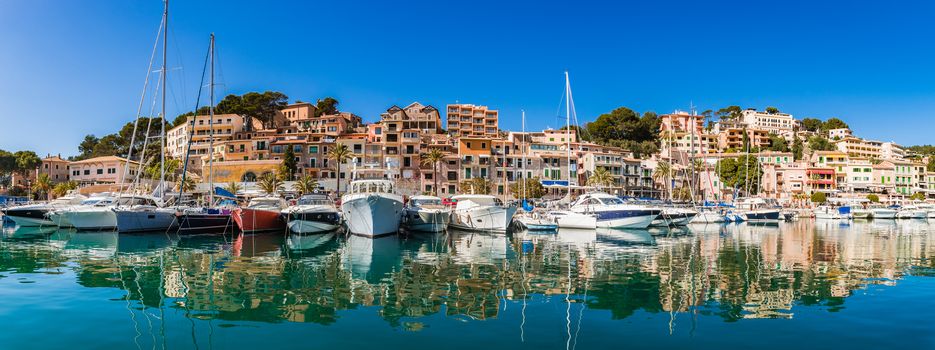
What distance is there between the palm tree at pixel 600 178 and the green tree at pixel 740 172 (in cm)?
2742

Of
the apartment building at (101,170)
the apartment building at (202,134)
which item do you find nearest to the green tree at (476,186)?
the apartment building at (202,134)

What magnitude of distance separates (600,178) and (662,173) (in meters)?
14.4

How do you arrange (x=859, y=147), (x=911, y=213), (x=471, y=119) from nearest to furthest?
(x=911, y=213)
(x=471, y=119)
(x=859, y=147)

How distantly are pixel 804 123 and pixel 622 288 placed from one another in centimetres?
18080

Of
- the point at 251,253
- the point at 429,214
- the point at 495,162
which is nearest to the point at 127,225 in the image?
the point at 251,253

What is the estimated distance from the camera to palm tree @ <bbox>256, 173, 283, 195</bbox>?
230ft

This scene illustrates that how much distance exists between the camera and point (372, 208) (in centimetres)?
3650

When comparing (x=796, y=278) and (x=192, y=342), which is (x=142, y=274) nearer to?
(x=192, y=342)

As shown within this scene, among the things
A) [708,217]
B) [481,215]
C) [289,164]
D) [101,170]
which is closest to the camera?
[481,215]

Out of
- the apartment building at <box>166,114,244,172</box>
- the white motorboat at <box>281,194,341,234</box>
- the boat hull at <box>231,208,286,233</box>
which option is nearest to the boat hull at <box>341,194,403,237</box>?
the white motorboat at <box>281,194,341,234</box>

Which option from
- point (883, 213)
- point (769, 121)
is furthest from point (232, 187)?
point (769, 121)

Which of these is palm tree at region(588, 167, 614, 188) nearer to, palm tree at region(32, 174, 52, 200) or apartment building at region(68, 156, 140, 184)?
apartment building at region(68, 156, 140, 184)

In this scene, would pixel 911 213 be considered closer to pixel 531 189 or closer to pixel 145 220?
pixel 531 189

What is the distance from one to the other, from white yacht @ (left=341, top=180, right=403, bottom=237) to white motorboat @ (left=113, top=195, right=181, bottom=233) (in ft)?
42.1
